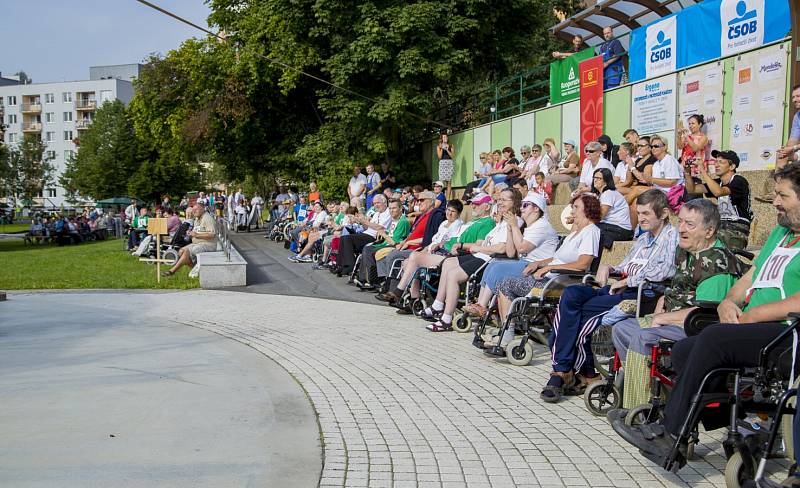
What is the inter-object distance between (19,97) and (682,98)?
115 m

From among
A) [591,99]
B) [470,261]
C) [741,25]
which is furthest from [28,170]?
[470,261]

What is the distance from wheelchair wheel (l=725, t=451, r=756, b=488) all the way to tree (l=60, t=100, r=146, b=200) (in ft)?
210

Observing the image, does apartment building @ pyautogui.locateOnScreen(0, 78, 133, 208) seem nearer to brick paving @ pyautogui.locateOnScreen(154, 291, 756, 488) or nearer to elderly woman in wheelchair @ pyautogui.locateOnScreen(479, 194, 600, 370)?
brick paving @ pyautogui.locateOnScreen(154, 291, 756, 488)

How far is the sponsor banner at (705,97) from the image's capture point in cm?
1370

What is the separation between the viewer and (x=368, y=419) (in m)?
5.56

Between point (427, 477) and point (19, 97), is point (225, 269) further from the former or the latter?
point (19, 97)

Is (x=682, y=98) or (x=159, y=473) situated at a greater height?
(x=682, y=98)

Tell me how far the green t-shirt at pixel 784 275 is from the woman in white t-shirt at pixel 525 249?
146 inches

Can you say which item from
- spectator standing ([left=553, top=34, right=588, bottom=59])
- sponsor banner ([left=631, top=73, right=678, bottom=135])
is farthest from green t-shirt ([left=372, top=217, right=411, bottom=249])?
spectator standing ([left=553, top=34, right=588, bottom=59])

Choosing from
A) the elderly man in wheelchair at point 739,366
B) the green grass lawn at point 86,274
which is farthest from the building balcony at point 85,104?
the elderly man in wheelchair at point 739,366

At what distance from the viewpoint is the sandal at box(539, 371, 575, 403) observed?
19.7 feet

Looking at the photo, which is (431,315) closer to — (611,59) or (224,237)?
(224,237)

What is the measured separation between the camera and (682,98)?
579 inches

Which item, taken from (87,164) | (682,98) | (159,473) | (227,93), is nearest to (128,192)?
(87,164)
